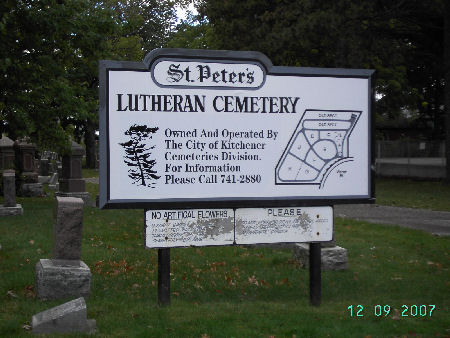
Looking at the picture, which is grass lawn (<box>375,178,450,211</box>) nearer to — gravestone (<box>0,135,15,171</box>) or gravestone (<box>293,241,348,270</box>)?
gravestone (<box>293,241,348,270</box>)

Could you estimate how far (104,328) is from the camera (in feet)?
19.3

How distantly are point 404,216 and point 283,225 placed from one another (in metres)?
9.67

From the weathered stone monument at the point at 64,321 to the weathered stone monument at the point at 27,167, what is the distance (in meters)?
17.4

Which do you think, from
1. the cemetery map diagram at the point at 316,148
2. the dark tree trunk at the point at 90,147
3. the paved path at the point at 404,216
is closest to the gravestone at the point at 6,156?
the paved path at the point at 404,216

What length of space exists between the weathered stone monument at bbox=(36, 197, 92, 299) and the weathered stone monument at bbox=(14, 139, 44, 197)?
15.6m

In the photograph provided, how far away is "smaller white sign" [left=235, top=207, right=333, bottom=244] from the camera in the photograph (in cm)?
695

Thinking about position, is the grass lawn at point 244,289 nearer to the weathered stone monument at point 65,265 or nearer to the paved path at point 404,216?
the weathered stone monument at point 65,265

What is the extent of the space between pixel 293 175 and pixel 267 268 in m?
2.67

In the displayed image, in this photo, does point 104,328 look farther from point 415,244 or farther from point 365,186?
point 415,244

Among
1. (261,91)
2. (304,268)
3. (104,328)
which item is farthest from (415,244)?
(104,328)

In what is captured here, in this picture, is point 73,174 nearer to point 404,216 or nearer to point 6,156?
point 6,156

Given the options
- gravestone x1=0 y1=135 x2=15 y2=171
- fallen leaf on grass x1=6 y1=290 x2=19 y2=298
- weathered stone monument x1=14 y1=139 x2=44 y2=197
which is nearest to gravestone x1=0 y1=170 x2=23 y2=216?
weathered stone monument x1=14 y1=139 x2=44 y2=197

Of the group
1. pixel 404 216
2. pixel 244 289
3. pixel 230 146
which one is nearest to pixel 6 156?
pixel 404 216

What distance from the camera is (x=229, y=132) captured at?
6812mm
